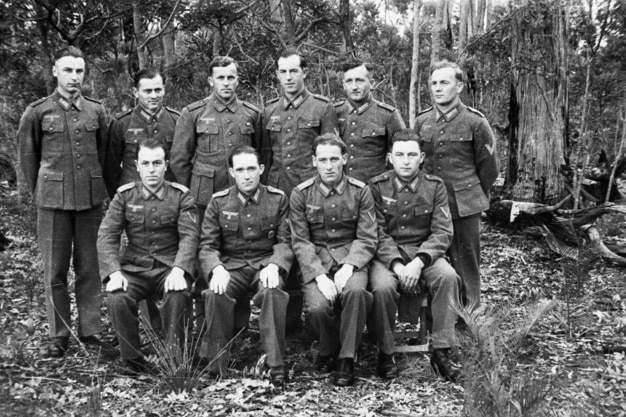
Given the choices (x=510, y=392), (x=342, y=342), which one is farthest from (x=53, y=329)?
(x=510, y=392)

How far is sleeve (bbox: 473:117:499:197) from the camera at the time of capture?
4.86 meters

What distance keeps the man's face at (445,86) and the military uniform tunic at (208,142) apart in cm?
145

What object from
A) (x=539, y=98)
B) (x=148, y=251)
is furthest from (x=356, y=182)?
(x=539, y=98)

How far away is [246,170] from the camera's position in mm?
4547

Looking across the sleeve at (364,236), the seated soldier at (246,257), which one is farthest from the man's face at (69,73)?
the sleeve at (364,236)

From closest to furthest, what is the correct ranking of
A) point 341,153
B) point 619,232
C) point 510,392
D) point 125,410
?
1. point 510,392
2. point 125,410
3. point 341,153
4. point 619,232

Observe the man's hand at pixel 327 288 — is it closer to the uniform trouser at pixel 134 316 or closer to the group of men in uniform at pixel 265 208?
the group of men in uniform at pixel 265 208

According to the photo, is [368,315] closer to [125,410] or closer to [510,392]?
[510,392]

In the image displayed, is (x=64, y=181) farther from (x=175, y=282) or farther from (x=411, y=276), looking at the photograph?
(x=411, y=276)

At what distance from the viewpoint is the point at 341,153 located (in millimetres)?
4562

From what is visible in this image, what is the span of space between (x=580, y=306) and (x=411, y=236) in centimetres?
175

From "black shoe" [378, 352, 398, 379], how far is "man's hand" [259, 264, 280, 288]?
0.86 m

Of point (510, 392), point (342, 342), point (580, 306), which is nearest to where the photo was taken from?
point (510, 392)

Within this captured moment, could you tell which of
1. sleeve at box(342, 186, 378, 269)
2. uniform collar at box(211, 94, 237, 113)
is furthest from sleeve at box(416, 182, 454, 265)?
uniform collar at box(211, 94, 237, 113)
